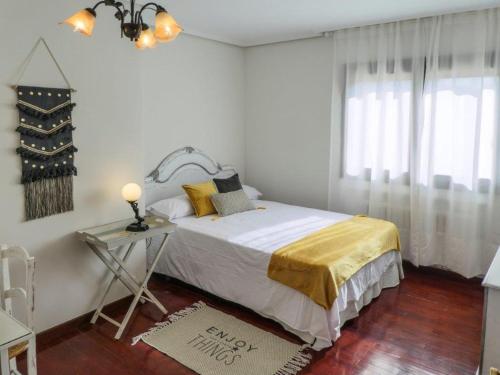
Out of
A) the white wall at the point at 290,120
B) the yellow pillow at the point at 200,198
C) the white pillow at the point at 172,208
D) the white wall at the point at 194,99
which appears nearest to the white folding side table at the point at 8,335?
the white pillow at the point at 172,208

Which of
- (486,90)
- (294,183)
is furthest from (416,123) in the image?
(294,183)

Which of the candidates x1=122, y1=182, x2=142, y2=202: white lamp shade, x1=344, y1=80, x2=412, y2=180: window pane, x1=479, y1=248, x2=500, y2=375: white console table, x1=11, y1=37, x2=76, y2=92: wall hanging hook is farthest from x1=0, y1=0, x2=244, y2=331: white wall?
x1=479, y1=248, x2=500, y2=375: white console table

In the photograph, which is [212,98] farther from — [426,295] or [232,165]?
[426,295]

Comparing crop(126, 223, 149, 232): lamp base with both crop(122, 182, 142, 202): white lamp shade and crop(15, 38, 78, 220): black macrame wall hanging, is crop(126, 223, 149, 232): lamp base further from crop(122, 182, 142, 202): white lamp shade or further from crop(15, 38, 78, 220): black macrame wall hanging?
crop(15, 38, 78, 220): black macrame wall hanging

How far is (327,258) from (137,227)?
1.38 m

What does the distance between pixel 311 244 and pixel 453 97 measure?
1.92 metres

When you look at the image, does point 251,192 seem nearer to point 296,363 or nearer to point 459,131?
point 459,131

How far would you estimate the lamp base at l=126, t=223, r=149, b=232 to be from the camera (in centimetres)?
286

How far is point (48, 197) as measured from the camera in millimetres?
2660

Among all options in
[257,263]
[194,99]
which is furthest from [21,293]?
[194,99]

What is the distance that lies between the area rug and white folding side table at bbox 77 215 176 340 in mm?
264

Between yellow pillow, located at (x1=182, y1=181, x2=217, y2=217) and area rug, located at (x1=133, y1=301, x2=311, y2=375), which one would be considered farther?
yellow pillow, located at (x1=182, y1=181, x2=217, y2=217)

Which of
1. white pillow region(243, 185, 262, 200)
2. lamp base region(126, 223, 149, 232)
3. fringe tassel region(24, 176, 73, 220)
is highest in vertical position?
fringe tassel region(24, 176, 73, 220)

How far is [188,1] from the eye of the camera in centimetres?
314
